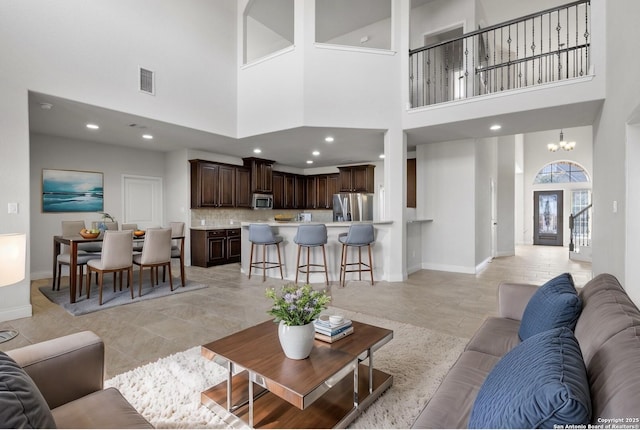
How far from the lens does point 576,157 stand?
11.1 m

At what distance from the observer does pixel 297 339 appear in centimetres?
168

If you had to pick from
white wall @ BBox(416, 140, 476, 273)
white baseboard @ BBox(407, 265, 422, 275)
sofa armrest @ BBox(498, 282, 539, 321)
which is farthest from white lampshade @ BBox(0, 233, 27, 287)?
white wall @ BBox(416, 140, 476, 273)

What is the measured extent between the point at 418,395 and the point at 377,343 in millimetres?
440

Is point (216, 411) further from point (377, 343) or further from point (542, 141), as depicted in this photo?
point (542, 141)

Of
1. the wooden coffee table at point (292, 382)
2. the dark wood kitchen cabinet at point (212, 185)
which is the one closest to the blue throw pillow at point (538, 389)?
the wooden coffee table at point (292, 382)

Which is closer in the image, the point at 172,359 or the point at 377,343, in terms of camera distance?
the point at 377,343

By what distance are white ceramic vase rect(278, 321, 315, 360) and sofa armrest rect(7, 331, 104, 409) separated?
0.87 m

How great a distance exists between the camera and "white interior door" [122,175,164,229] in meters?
6.75

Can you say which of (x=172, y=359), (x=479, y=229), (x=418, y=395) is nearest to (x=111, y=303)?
(x=172, y=359)

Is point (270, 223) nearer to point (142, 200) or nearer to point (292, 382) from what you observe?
point (142, 200)

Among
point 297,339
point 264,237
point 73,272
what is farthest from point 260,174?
point 297,339

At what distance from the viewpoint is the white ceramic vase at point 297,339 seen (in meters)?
1.68

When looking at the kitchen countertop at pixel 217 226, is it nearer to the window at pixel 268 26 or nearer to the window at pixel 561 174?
the window at pixel 268 26

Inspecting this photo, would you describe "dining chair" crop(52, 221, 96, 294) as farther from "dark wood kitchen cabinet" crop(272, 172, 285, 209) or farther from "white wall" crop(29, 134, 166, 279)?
"dark wood kitchen cabinet" crop(272, 172, 285, 209)
